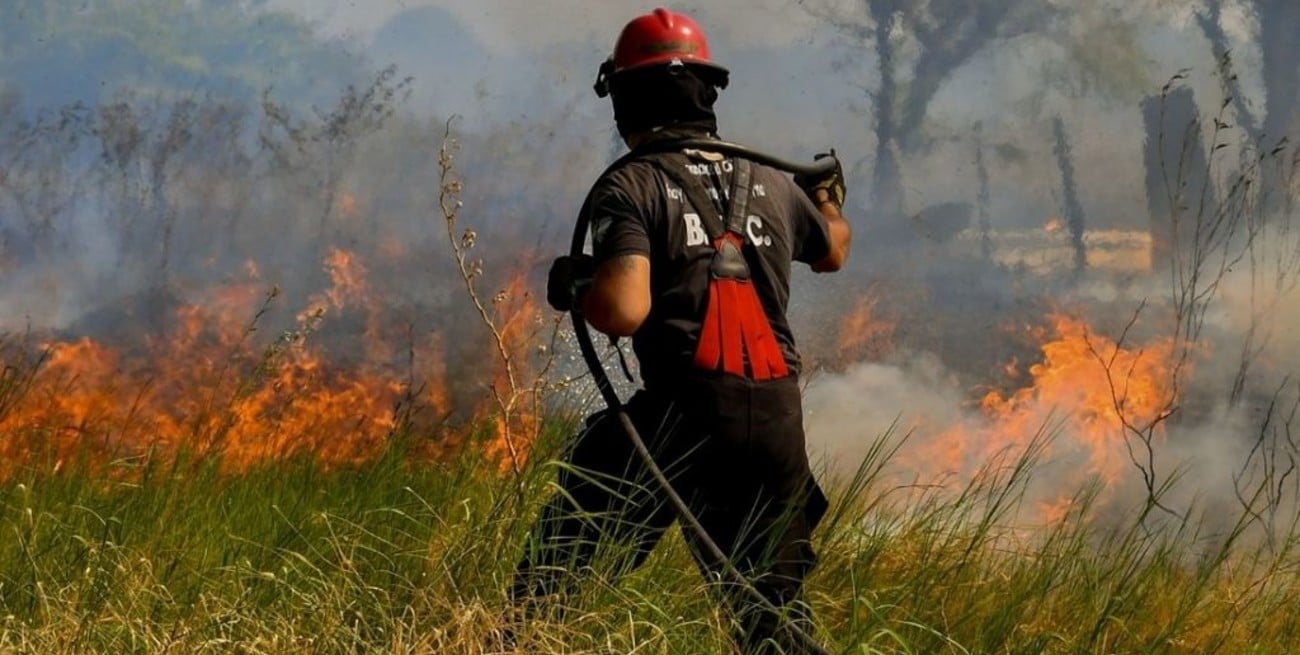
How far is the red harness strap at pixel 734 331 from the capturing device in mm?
3654

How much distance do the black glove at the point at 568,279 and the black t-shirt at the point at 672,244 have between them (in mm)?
64

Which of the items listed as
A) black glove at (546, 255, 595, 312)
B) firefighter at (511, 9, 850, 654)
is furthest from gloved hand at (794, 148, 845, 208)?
black glove at (546, 255, 595, 312)

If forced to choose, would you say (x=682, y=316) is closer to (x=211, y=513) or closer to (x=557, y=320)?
(x=557, y=320)

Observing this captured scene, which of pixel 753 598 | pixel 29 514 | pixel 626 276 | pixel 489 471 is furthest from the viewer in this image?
pixel 489 471

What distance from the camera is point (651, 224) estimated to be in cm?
365

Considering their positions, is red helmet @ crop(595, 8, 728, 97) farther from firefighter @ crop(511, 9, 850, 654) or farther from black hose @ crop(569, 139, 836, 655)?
black hose @ crop(569, 139, 836, 655)

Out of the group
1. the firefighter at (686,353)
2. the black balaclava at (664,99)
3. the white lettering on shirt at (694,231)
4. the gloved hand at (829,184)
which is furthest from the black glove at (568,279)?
the gloved hand at (829,184)

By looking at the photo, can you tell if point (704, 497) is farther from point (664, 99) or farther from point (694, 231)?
point (664, 99)

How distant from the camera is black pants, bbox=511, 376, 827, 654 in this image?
369 centimetres

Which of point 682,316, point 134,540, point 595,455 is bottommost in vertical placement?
Result: point 134,540

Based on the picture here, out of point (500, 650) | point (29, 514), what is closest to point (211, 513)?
point (29, 514)

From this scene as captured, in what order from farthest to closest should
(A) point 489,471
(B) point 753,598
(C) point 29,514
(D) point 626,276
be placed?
(A) point 489,471 → (C) point 29,514 → (B) point 753,598 → (D) point 626,276

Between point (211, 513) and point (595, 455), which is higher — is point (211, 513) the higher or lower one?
the lower one

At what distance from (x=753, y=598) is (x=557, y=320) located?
1163 mm
